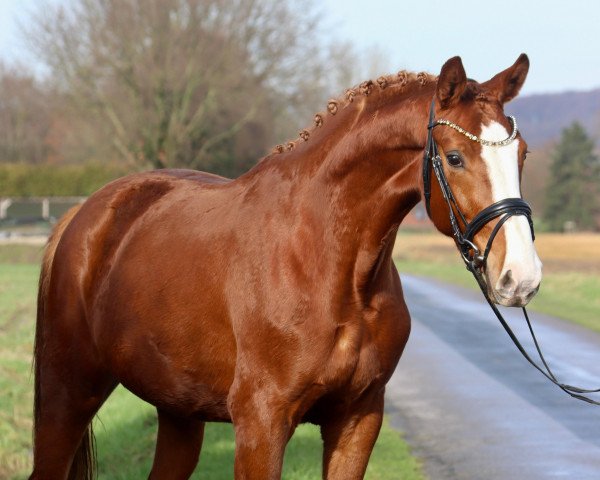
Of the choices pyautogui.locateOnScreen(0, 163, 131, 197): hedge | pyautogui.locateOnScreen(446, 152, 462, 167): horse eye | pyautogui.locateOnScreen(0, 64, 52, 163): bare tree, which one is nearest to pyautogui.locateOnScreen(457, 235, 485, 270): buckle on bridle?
pyautogui.locateOnScreen(446, 152, 462, 167): horse eye

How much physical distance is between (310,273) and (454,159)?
72cm

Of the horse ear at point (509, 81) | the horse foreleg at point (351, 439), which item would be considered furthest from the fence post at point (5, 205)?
the horse ear at point (509, 81)

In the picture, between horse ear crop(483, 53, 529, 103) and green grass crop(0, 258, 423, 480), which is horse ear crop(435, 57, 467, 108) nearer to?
horse ear crop(483, 53, 529, 103)

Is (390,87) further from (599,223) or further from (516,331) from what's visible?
(599,223)

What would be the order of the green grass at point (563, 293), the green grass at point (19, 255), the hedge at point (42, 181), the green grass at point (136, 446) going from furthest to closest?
1. the hedge at point (42, 181)
2. the green grass at point (19, 255)
3. the green grass at point (563, 293)
4. the green grass at point (136, 446)

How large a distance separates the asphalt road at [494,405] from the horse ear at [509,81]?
3.34 metres

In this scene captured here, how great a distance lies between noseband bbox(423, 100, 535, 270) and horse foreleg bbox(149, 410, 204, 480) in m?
2.00

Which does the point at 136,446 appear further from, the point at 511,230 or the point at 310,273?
the point at 511,230

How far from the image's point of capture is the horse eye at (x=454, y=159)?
11.3ft

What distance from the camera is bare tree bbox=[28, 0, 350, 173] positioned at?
3425cm

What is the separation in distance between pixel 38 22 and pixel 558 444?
30486mm

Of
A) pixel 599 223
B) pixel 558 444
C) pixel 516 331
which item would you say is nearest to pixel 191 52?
pixel 516 331

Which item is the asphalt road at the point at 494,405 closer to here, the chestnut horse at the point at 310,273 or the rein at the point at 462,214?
the chestnut horse at the point at 310,273

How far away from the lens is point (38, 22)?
34188 millimetres
